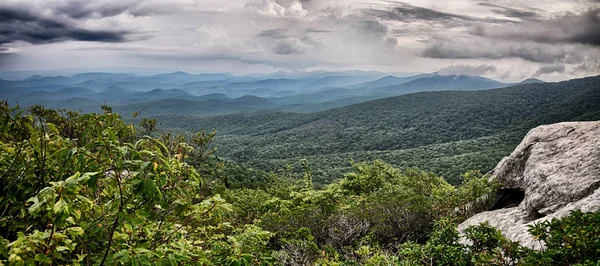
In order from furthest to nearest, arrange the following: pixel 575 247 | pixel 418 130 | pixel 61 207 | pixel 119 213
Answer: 1. pixel 418 130
2. pixel 575 247
3. pixel 119 213
4. pixel 61 207

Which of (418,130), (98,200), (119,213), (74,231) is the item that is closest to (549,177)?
(119,213)

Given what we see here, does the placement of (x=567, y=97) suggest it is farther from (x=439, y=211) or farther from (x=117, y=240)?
(x=117, y=240)

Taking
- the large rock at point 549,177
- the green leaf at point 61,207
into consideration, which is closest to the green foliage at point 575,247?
the large rock at point 549,177

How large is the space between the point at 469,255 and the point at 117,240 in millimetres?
5197

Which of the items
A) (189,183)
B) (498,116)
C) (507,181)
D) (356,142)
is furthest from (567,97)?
(189,183)

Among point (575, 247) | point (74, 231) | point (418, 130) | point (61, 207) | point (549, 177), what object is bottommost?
point (418, 130)

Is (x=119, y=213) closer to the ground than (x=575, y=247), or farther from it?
farther from it

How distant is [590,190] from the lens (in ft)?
28.3

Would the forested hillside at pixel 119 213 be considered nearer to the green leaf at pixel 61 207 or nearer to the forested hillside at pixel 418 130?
the green leaf at pixel 61 207

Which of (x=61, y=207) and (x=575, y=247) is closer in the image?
(x=61, y=207)

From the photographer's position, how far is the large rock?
8695 mm

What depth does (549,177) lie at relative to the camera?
32.6ft

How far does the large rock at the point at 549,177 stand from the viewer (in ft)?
28.5

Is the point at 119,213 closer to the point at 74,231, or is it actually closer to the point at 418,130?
the point at 74,231
